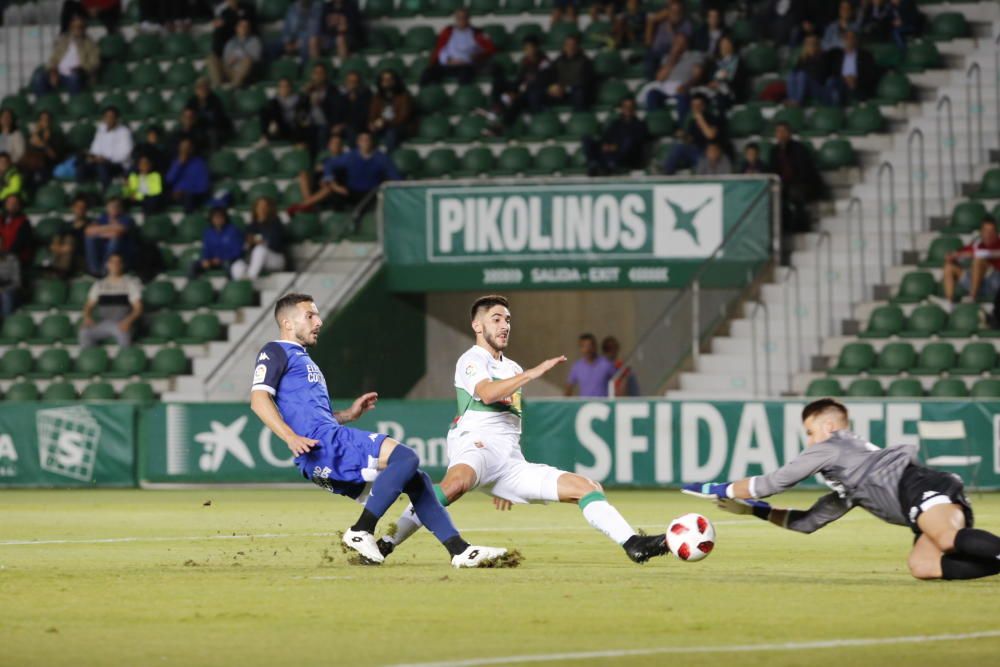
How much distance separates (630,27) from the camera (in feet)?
92.0

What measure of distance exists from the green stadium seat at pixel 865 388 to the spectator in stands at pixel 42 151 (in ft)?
45.1

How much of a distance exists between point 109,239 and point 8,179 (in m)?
2.48

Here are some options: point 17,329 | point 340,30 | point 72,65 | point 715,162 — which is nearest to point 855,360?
point 715,162

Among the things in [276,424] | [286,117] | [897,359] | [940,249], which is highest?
[286,117]

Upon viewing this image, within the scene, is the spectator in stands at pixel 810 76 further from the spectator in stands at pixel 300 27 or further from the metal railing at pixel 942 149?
the spectator in stands at pixel 300 27

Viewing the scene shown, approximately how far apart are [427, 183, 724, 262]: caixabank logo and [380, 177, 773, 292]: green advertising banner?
0.05ft

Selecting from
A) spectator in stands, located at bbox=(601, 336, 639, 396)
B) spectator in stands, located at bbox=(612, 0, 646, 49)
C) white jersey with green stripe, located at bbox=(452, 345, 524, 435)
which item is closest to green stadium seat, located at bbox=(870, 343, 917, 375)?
spectator in stands, located at bbox=(601, 336, 639, 396)

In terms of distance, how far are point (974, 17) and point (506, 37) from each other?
24.0ft

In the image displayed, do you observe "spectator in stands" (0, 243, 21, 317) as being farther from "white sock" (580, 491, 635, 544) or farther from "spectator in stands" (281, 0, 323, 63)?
"white sock" (580, 491, 635, 544)

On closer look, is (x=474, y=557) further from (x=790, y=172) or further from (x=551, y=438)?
(x=790, y=172)

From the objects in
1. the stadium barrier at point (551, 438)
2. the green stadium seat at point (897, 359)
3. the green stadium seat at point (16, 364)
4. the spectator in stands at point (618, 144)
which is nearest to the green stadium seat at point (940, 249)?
the green stadium seat at point (897, 359)

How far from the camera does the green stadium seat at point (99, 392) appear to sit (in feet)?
82.5

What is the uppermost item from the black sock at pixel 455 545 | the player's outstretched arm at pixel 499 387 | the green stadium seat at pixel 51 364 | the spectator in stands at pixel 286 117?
the spectator in stands at pixel 286 117

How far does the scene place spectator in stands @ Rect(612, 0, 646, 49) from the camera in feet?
91.8
